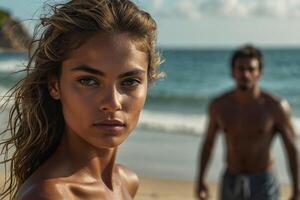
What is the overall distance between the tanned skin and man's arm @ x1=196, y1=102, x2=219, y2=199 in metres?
3.71

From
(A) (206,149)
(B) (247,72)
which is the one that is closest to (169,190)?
(A) (206,149)

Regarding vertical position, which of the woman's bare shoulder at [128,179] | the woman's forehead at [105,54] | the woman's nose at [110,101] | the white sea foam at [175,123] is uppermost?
the white sea foam at [175,123]

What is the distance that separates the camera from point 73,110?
5.87ft

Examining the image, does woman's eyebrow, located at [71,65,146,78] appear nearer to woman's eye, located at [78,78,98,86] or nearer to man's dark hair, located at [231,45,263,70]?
woman's eye, located at [78,78,98,86]

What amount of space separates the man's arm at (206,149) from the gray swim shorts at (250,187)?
432 mm

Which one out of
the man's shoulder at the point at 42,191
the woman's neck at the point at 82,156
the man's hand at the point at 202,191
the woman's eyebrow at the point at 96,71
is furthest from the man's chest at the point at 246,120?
the man's shoulder at the point at 42,191

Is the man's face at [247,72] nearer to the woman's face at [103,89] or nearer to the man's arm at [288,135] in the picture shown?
the man's arm at [288,135]

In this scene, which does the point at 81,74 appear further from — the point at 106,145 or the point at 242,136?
the point at 242,136

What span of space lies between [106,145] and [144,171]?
9137mm

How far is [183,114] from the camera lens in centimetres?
2156

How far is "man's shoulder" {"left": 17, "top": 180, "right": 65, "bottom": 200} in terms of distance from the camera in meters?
1.65

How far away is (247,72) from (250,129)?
0.44 metres

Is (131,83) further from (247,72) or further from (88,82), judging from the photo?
(247,72)

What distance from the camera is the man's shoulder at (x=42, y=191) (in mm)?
1653
